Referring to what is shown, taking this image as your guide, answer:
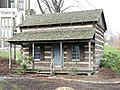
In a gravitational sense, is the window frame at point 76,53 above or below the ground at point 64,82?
above

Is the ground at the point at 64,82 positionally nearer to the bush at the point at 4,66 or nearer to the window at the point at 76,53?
the window at the point at 76,53

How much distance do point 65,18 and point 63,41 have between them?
4119 mm

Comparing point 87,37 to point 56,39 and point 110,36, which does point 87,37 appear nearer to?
point 56,39

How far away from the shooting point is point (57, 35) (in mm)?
22719

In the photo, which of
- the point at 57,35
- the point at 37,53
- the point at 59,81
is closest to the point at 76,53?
the point at 57,35

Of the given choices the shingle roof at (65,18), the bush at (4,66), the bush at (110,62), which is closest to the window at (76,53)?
the shingle roof at (65,18)

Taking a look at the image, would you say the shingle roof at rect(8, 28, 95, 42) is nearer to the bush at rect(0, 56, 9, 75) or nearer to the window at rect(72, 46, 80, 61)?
the window at rect(72, 46, 80, 61)

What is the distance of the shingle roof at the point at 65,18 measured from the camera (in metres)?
23.4

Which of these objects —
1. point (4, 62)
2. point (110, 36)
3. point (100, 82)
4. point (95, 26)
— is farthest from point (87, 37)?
point (110, 36)

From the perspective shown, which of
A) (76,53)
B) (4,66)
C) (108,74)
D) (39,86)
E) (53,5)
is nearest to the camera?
(39,86)

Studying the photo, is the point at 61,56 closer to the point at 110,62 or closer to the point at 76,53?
the point at 76,53

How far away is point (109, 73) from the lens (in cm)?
2088

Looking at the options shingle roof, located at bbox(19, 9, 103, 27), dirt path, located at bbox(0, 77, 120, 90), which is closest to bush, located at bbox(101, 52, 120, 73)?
shingle roof, located at bbox(19, 9, 103, 27)

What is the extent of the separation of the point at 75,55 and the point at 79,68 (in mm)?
1643
